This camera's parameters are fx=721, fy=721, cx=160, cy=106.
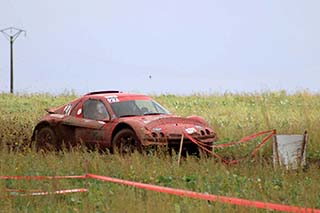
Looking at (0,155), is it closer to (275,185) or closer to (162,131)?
(162,131)

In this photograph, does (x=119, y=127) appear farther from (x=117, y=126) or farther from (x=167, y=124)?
(x=167, y=124)

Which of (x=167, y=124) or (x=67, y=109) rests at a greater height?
(x=67, y=109)

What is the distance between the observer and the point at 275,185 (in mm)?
10578

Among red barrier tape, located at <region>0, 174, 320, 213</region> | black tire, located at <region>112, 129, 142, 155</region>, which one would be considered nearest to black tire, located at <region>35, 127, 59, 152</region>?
black tire, located at <region>112, 129, 142, 155</region>

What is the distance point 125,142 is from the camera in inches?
576

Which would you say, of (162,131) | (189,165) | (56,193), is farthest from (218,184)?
(162,131)

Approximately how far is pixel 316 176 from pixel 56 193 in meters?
4.30

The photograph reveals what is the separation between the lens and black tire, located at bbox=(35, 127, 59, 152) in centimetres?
1645

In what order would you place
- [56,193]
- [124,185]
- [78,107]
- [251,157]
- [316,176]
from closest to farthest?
[56,193] → [124,185] → [316,176] → [251,157] → [78,107]

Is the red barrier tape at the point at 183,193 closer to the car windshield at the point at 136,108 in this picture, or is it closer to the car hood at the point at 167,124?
the car hood at the point at 167,124

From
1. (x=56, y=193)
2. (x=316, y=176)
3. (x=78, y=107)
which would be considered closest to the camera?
(x=56, y=193)

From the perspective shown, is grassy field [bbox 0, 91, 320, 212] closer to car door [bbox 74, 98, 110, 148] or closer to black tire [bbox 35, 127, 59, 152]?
black tire [bbox 35, 127, 59, 152]

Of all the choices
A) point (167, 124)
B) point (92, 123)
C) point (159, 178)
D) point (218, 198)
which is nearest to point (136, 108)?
point (92, 123)

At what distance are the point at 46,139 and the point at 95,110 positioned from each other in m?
1.52
